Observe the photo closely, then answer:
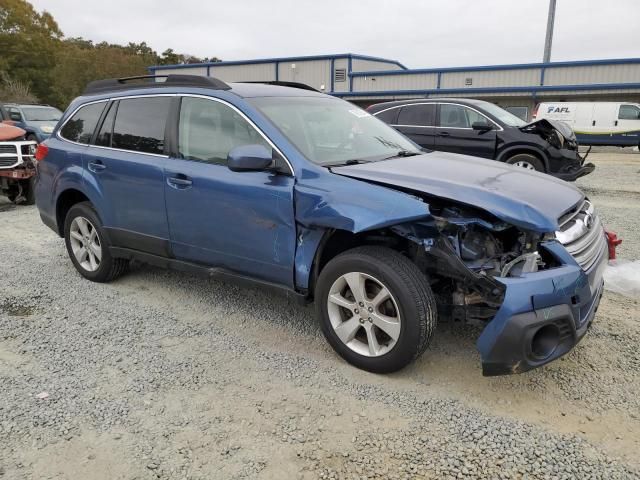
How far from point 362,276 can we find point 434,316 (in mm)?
485

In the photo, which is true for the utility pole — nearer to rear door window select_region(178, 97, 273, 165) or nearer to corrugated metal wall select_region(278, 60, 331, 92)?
corrugated metal wall select_region(278, 60, 331, 92)

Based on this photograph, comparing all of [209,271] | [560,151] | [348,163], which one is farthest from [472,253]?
[560,151]

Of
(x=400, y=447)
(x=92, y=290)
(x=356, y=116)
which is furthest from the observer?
(x=92, y=290)

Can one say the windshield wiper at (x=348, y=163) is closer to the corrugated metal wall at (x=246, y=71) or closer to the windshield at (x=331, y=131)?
the windshield at (x=331, y=131)

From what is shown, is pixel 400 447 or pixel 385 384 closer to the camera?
pixel 400 447

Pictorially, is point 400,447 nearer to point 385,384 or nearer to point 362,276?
point 385,384

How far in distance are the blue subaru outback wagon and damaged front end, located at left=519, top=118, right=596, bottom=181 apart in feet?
18.1

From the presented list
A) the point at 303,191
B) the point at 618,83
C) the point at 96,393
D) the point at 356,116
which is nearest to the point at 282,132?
the point at 303,191

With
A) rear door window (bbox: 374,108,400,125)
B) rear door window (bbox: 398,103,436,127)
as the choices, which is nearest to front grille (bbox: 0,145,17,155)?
rear door window (bbox: 374,108,400,125)

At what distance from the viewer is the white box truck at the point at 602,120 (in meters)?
20.6

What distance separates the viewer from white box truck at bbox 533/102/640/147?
20609 mm

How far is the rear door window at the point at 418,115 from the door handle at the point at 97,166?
6889 mm

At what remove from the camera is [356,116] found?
4418 millimetres

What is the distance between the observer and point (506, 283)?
8.98 feet
